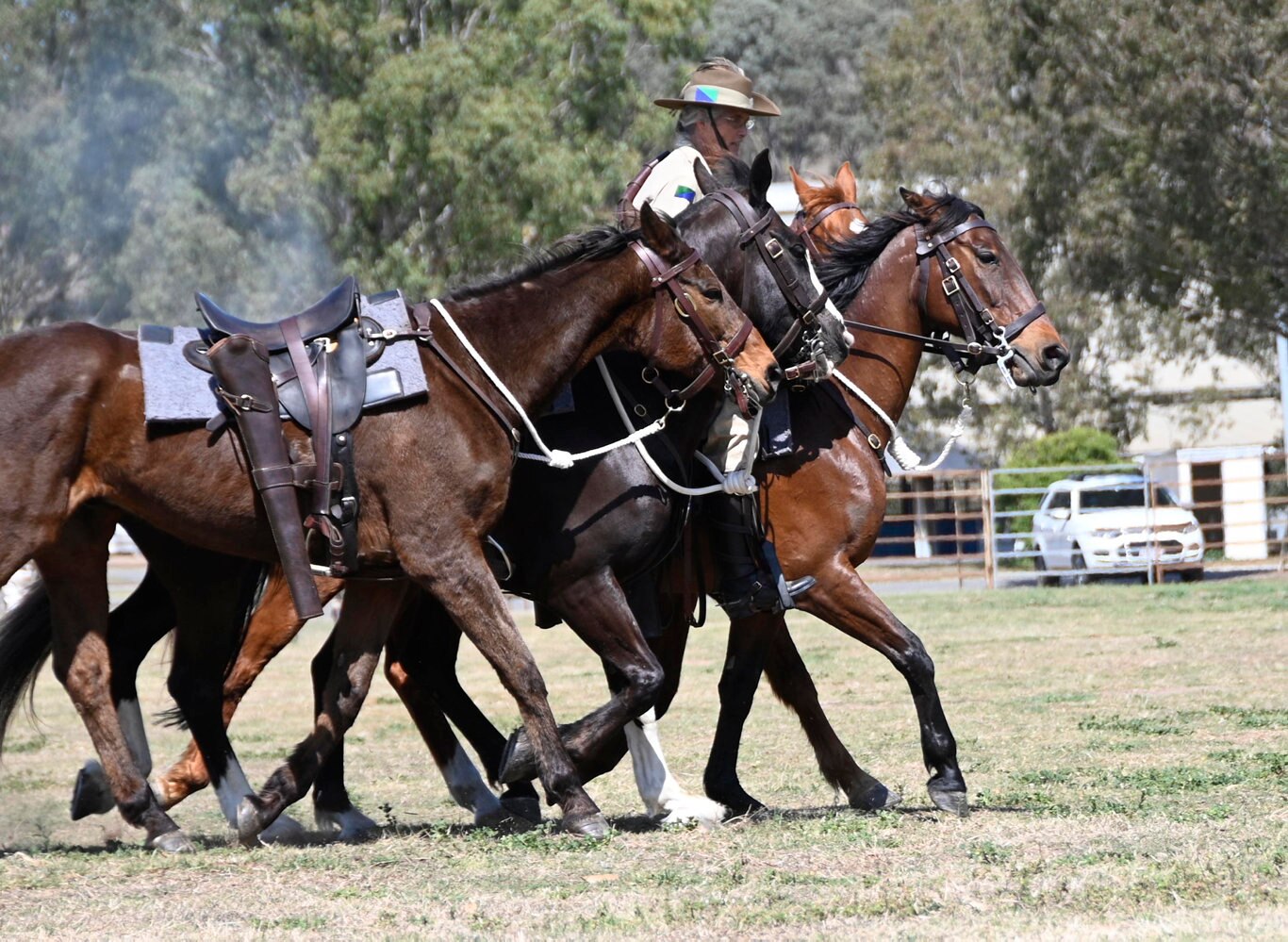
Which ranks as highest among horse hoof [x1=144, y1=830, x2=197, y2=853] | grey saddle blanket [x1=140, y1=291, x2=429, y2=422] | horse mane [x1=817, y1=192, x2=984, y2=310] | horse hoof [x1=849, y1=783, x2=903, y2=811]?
horse mane [x1=817, y1=192, x2=984, y2=310]

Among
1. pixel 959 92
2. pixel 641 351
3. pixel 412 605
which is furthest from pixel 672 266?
pixel 959 92

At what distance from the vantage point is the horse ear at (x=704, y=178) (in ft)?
24.6

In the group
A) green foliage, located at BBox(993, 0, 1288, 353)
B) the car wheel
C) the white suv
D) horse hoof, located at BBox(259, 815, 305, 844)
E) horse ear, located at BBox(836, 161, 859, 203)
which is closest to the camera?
horse hoof, located at BBox(259, 815, 305, 844)

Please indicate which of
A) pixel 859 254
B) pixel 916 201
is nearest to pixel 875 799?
pixel 859 254

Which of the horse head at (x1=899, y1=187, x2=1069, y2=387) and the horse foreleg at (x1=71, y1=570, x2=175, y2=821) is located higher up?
the horse head at (x1=899, y1=187, x2=1069, y2=387)

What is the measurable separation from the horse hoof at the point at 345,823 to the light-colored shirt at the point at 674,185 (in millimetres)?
3066

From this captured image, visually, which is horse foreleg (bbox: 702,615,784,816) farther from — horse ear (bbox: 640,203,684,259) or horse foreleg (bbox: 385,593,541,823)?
horse ear (bbox: 640,203,684,259)

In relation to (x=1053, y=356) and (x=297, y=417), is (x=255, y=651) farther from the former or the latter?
(x=1053, y=356)

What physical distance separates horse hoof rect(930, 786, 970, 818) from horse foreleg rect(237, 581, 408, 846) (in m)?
2.45

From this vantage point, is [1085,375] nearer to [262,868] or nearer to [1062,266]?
[1062,266]

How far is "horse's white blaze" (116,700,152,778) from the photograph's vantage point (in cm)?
782

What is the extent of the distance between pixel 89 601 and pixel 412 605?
5.13ft

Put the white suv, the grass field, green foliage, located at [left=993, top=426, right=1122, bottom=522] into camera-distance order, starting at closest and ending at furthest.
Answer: the grass field
the white suv
green foliage, located at [left=993, top=426, right=1122, bottom=522]

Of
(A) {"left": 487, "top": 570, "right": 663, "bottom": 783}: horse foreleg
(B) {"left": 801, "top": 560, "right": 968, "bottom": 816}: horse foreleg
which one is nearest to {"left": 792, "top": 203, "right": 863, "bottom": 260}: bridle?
(B) {"left": 801, "top": 560, "right": 968, "bottom": 816}: horse foreleg
